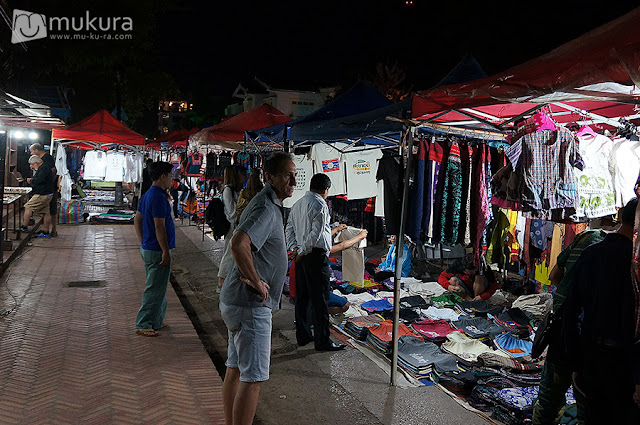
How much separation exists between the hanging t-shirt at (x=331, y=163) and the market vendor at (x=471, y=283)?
245 cm

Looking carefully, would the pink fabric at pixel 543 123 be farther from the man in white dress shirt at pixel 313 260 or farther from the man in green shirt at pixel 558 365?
the man in white dress shirt at pixel 313 260

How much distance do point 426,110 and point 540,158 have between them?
3.60 ft

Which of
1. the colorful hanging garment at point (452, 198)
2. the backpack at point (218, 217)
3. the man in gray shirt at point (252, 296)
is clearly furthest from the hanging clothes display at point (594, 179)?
the backpack at point (218, 217)

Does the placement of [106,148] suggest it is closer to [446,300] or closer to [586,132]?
[446,300]

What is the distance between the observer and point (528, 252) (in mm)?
5938

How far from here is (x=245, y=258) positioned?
3.05 meters

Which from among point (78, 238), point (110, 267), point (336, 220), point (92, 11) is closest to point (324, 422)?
point (336, 220)

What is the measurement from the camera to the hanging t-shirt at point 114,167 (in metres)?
15.8

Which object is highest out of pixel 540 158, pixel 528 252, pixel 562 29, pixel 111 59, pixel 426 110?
pixel 562 29

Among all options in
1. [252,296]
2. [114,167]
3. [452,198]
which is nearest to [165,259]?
[252,296]

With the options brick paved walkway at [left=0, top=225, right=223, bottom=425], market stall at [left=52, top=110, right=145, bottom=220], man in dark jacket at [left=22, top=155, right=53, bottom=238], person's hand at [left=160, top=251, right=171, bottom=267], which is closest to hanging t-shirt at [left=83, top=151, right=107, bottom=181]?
market stall at [left=52, top=110, right=145, bottom=220]

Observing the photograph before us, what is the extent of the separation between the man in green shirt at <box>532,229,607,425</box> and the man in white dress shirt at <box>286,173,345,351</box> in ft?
9.03

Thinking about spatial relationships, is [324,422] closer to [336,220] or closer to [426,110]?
[426,110]

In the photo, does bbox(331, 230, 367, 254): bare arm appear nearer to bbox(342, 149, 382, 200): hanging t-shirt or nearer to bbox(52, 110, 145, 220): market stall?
bbox(342, 149, 382, 200): hanging t-shirt
